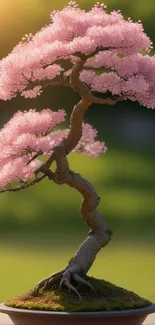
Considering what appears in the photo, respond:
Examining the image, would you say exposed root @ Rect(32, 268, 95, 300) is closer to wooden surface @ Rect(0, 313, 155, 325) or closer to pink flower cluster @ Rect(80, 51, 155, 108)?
wooden surface @ Rect(0, 313, 155, 325)

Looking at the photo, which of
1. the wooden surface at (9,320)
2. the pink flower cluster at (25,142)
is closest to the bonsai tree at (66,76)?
the pink flower cluster at (25,142)

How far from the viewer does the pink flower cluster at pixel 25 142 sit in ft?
11.2

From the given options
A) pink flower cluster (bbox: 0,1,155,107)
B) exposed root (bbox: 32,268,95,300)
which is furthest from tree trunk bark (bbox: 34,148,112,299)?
pink flower cluster (bbox: 0,1,155,107)

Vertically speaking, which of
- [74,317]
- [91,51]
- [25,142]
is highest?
[91,51]

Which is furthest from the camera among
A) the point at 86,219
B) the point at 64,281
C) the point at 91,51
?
the point at 86,219

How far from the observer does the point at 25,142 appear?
3426 mm

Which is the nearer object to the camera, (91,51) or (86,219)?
(91,51)

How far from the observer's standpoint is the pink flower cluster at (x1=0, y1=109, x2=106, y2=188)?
343 centimetres

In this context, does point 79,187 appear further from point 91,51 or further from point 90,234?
point 91,51

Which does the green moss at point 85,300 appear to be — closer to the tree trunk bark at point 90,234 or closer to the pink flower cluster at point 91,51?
the tree trunk bark at point 90,234

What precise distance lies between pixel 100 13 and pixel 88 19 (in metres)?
0.07

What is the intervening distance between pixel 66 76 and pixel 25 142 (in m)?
0.36

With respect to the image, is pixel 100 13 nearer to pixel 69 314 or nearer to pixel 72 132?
pixel 72 132

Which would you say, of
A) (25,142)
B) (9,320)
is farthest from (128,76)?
(9,320)
